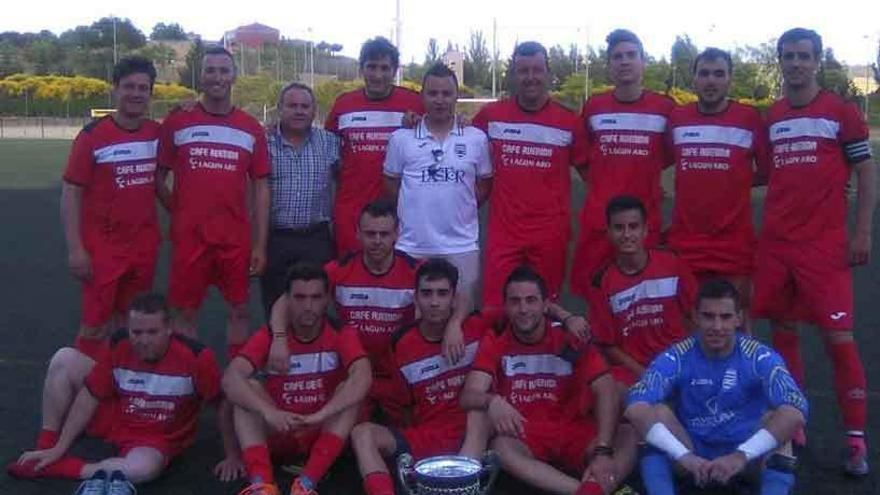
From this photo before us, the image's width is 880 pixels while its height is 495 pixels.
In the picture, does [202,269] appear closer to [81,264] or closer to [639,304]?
[81,264]

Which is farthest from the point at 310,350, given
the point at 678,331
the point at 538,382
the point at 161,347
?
the point at 678,331

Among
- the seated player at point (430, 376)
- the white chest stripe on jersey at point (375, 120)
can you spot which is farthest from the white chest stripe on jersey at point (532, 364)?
the white chest stripe on jersey at point (375, 120)

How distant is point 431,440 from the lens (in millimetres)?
4797

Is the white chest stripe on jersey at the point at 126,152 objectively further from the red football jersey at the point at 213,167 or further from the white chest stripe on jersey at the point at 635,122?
the white chest stripe on jersey at the point at 635,122

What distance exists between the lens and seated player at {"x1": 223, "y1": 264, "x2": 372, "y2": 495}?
Result: 448 cm

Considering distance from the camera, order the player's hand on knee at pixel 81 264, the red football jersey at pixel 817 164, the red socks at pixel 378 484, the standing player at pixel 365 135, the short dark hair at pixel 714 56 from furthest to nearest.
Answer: the standing player at pixel 365 135 < the player's hand on knee at pixel 81 264 < the short dark hair at pixel 714 56 < the red football jersey at pixel 817 164 < the red socks at pixel 378 484

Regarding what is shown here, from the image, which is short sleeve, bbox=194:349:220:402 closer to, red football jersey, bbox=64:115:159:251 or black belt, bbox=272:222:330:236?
red football jersey, bbox=64:115:159:251

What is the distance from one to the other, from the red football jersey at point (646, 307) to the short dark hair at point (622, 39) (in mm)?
1115

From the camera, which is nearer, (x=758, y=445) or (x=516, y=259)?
(x=758, y=445)

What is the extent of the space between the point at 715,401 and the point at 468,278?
1.54 m

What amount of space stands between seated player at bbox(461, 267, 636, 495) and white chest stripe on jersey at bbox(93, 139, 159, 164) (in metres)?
2.03

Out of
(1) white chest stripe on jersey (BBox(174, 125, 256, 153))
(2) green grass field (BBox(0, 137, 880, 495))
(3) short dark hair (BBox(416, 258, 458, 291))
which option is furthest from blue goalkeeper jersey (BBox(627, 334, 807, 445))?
(1) white chest stripe on jersey (BBox(174, 125, 256, 153))

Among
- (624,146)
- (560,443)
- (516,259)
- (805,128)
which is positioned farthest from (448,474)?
(805,128)

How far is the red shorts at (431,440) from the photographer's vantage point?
475 cm
